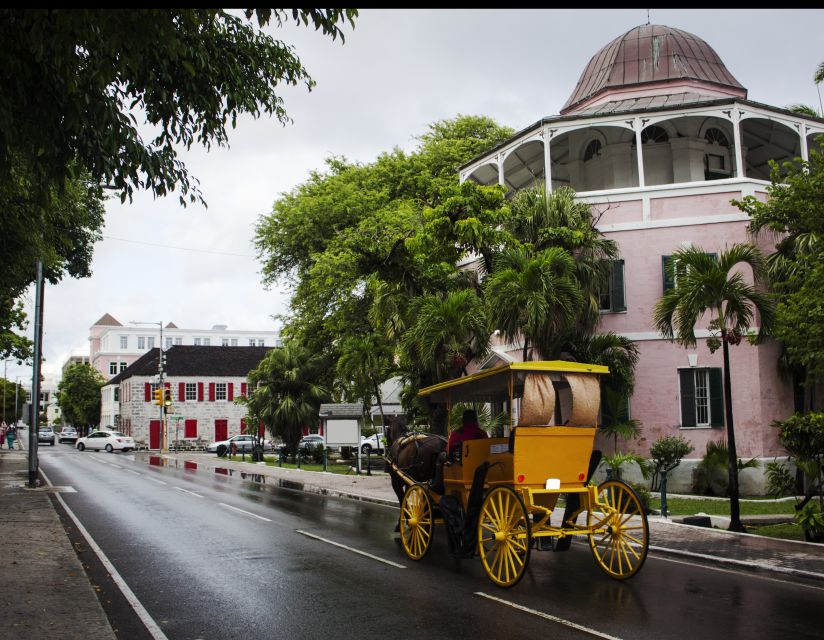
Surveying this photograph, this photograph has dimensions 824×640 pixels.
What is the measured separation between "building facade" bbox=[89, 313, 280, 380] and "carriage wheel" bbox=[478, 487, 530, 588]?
96.1m

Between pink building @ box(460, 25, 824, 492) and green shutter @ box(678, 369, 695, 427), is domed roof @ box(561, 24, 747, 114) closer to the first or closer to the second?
pink building @ box(460, 25, 824, 492)

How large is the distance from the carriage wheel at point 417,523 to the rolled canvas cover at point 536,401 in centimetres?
229

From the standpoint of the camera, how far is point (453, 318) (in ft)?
66.4

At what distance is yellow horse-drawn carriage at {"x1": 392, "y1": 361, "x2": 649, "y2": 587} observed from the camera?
31.3ft

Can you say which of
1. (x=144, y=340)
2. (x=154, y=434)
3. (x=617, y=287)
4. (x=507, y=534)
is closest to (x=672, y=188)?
(x=617, y=287)

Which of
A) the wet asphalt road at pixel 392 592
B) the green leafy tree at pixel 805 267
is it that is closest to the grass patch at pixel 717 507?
the green leafy tree at pixel 805 267

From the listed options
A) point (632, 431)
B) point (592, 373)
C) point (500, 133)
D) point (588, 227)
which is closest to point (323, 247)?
point (500, 133)

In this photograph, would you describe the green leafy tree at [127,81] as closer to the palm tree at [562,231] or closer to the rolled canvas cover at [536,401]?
the rolled canvas cover at [536,401]

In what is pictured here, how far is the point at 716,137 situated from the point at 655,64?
3.72 m

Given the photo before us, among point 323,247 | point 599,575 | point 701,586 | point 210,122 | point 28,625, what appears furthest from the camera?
point 323,247

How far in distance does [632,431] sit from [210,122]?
1588cm

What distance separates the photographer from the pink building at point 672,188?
2242cm

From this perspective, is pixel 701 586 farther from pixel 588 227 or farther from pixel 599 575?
pixel 588 227

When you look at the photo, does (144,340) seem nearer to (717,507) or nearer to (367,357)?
(367,357)
